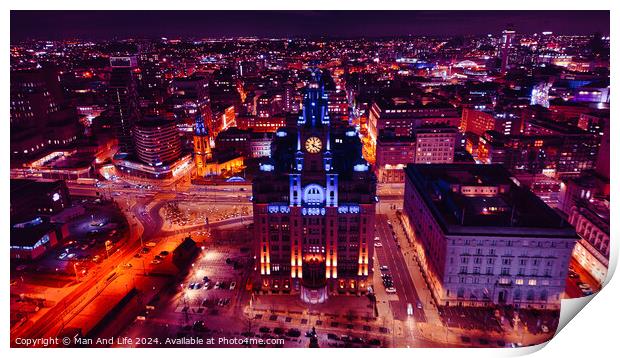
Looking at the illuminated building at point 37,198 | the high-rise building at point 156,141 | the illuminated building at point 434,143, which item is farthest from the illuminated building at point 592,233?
the illuminated building at point 37,198

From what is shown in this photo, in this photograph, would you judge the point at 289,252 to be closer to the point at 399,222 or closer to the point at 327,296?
the point at 327,296

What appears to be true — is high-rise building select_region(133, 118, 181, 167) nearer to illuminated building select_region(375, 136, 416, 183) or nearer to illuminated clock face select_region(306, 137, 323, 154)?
illuminated building select_region(375, 136, 416, 183)

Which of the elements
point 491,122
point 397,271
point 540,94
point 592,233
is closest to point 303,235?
point 397,271

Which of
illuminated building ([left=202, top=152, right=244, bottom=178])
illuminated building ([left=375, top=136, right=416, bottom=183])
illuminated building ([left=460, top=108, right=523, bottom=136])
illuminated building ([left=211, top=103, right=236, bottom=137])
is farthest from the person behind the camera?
illuminated building ([left=211, top=103, right=236, bottom=137])

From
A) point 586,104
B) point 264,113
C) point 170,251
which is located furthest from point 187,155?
point 586,104

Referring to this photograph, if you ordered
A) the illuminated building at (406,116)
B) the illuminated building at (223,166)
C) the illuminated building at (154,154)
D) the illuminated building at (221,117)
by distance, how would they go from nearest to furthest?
the illuminated building at (154,154)
the illuminated building at (223,166)
the illuminated building at (406,116)
the illuminated building at (221,117)

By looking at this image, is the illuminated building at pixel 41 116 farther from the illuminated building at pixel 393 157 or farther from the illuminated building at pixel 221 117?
the illuminated building at pixel 393 157

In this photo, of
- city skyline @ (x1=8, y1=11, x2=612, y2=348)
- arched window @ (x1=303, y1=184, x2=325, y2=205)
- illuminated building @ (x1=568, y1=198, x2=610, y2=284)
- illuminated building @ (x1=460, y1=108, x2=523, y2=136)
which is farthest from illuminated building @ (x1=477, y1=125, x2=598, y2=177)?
arched window @ (x1=303, y1=184, x2=325, y2=205)
